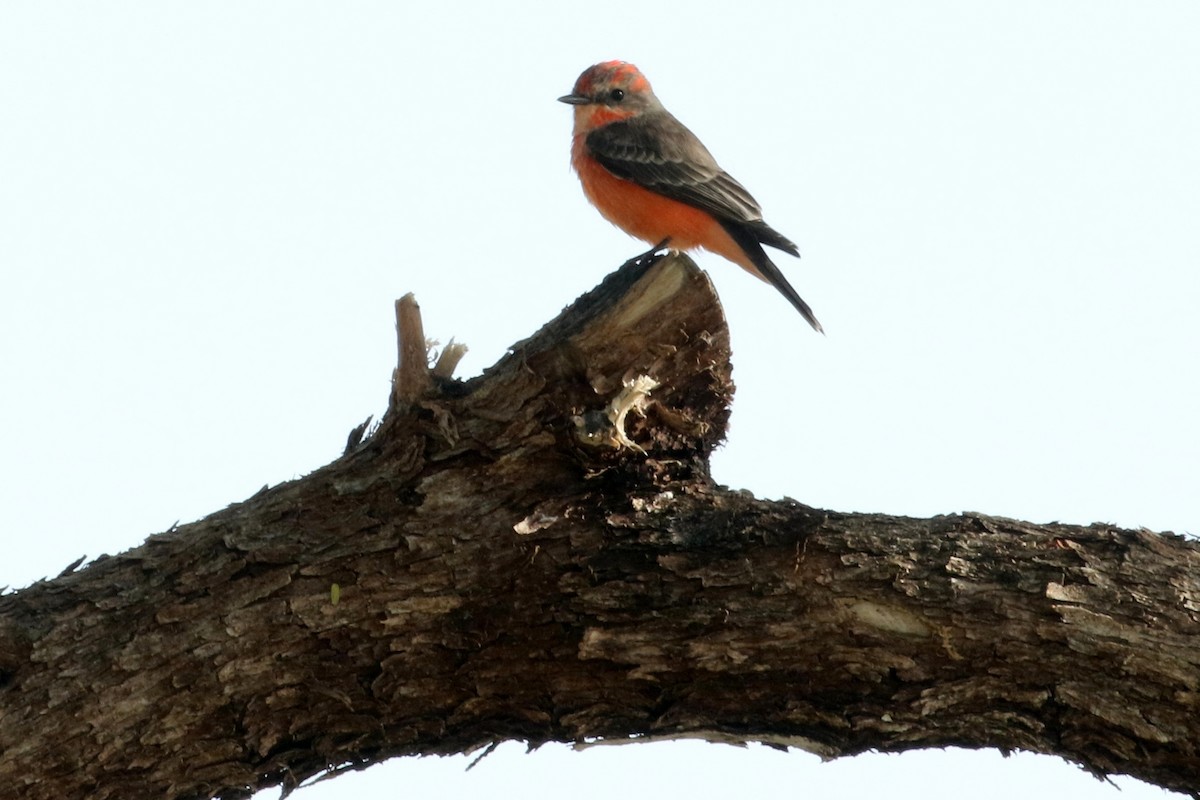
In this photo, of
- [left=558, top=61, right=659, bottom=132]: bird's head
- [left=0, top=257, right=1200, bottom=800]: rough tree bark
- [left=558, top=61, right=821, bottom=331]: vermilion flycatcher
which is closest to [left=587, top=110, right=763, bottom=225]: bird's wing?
[left=558, top=61, right=821, bottom=331]: vermilion flycatcher

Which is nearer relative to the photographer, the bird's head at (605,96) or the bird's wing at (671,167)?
the bird's wing at (671,167)

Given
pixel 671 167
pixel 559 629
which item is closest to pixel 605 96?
pixel 671 167

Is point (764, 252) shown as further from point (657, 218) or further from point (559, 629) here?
point (559, 629)

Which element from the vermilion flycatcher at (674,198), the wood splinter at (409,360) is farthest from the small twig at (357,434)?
the vermilion flycatcher at (674,198)

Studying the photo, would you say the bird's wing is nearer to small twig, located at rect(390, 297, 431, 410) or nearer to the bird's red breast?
the bird's red breast

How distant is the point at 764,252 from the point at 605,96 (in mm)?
1977

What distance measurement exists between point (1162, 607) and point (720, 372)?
84.3 inches

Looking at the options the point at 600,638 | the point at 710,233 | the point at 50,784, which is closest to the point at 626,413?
the point at 600,638

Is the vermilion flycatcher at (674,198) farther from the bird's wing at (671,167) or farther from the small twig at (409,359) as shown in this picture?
the small twig at (409,359)

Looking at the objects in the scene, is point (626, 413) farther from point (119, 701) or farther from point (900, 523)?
point (119, 701)

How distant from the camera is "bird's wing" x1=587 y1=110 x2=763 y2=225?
8281 mm

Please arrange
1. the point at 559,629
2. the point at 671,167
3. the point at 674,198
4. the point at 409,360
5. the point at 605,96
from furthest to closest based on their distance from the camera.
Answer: the point at 605,96 → the point at 671,167 → the point at 674,198 → the point at 409,360 → the point at 559,629

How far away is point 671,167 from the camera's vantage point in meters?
8.45

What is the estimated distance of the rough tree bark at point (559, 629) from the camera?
15.3 feet
